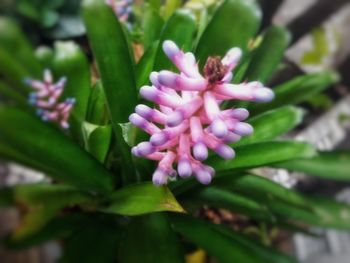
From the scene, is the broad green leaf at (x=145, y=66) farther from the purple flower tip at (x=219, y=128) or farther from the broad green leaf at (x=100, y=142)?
the purple flower tip at (x=219, y=128)

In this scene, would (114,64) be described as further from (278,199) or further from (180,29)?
(278,199)

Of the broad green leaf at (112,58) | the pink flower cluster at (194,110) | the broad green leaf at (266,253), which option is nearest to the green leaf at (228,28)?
the broad green leaf at (112,58)

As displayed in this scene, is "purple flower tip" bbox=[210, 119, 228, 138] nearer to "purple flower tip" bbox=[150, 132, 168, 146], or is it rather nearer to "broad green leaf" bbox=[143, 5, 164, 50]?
"purple flower tip" bbox=[150, 132, 168, 146]

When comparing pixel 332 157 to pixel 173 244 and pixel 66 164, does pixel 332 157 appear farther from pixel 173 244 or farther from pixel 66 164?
pixel 66 164

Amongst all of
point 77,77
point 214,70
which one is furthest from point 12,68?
point 214,70

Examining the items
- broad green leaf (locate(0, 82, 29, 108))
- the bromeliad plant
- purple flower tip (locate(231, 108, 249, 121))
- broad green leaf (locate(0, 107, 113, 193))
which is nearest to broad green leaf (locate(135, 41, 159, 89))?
the bromeliad plant

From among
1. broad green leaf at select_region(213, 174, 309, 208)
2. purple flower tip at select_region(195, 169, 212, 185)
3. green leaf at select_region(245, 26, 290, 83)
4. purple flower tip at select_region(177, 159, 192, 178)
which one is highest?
purple flower tip at select_region(177, 159, 192, 178)
